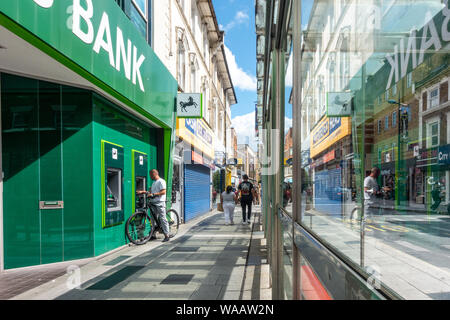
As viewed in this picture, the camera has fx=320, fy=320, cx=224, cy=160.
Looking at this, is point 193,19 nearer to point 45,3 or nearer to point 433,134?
point 45,3

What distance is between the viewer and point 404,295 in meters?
0.50

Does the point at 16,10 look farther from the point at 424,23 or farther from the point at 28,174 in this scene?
the point at 424,23

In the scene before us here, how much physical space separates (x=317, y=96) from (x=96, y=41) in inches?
197

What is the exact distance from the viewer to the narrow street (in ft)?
13.1

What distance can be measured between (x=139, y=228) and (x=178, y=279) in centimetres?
302

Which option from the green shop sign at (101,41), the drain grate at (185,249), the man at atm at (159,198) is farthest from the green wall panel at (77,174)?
the man at atm at (159,198)

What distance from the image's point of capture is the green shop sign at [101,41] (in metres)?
3.83

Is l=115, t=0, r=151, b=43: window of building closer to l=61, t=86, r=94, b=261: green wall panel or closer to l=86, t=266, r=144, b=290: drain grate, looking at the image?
l=61, t=86, r=94, b=261: green wall panel

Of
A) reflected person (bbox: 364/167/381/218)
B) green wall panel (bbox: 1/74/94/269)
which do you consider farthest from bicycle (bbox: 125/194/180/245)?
reflected person (bbox: 364/167/381/218)

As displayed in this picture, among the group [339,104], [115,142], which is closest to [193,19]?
[115,142]

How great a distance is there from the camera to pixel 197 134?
14.0 metres

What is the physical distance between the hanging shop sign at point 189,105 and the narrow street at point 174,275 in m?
4.50

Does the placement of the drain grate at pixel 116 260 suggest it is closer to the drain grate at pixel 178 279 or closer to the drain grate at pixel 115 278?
the drain grate at pixel 115 278
